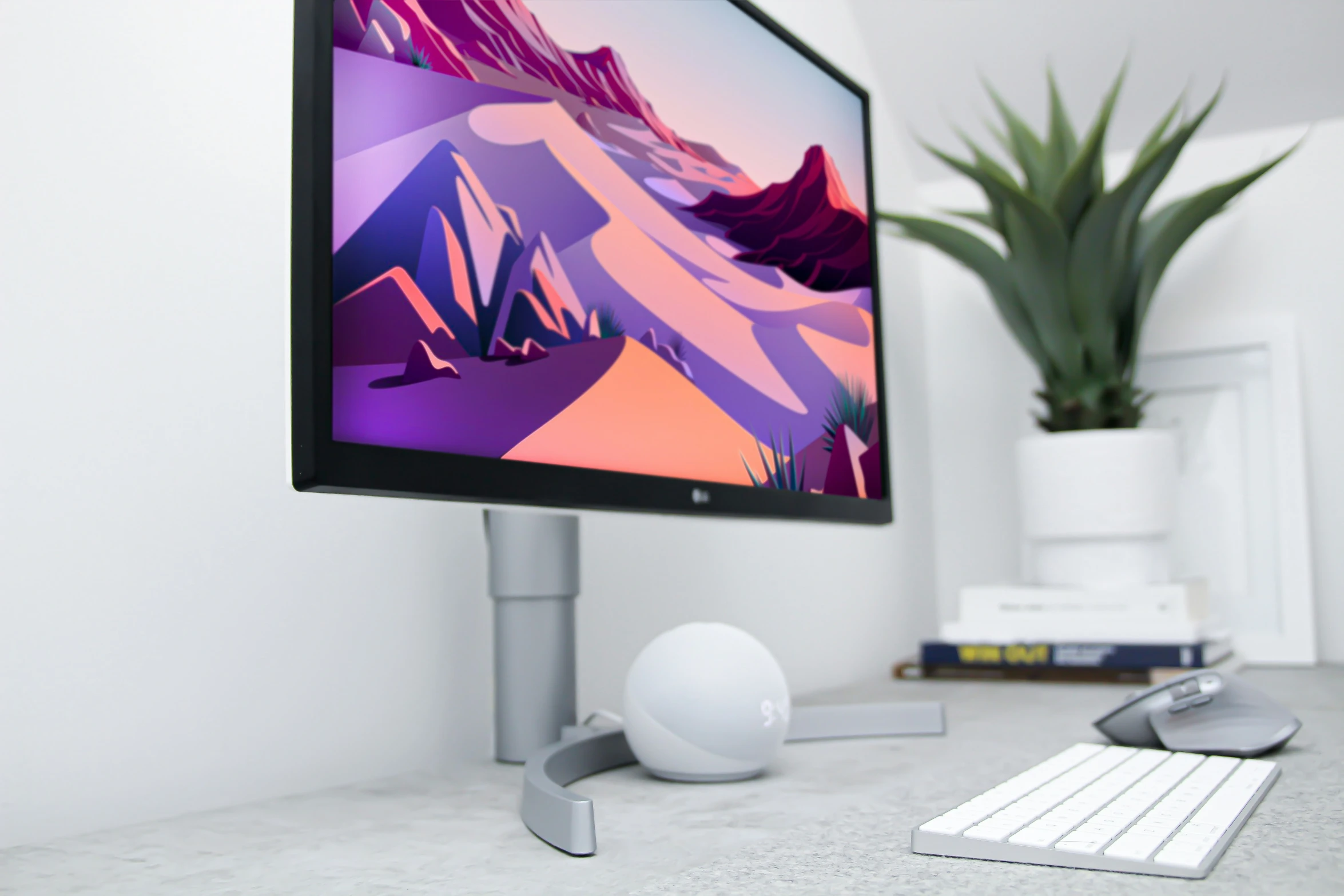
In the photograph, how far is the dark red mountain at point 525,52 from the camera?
1.88ft

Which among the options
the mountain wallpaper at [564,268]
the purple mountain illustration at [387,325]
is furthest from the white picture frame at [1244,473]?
the purple mountain illustration at [387,325]

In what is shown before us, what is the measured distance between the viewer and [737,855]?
47cm

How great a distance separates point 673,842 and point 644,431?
265 millimetres

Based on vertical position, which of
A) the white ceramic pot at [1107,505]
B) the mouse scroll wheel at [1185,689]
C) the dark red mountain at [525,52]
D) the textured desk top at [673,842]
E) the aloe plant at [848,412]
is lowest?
the textured desk top at [673,842]

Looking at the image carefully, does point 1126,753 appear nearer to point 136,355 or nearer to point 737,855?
point 737,855

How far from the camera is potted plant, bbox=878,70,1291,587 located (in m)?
1.27

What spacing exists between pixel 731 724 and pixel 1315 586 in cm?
118

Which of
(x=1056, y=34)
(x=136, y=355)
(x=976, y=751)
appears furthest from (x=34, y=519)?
(x=1056, y=34)

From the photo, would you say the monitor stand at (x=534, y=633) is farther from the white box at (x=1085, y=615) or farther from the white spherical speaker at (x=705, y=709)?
the white box at (x=1085, y=615)

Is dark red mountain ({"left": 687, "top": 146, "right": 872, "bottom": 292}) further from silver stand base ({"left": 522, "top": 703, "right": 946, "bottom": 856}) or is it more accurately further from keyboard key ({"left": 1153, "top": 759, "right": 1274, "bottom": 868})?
keyboard key ({"left": 1153, "top": 759, "right": 1274, "bottom": 868})

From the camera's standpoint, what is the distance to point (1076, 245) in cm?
128

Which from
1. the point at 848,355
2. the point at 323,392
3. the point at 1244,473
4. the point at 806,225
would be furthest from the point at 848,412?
the point at 1244,473

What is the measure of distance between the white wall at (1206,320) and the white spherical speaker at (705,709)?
109 centimetres

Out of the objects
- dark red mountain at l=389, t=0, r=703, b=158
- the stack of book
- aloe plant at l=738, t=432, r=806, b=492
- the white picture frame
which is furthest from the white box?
dark red mountain at l=389, t=0, r=703, b=158
